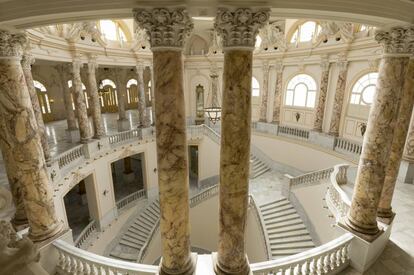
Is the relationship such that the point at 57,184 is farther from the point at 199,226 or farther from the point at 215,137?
the point at 215,137

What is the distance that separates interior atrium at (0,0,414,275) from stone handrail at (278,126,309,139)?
14 centimetres

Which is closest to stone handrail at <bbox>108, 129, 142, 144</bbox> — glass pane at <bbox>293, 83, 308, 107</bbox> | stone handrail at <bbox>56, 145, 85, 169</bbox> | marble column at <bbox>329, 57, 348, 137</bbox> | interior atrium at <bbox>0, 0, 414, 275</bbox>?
interior atrium at <bbox>0, 0, 414, 275</bbox>

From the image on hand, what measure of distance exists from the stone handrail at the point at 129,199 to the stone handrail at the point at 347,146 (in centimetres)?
1207

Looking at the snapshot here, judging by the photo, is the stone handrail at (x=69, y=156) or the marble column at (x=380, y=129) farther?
the stone handrail at (x=69, y=156)

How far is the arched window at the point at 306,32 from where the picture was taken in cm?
1316

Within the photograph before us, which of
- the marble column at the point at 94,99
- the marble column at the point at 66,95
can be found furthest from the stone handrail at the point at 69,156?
the marble column at the point at 66,95

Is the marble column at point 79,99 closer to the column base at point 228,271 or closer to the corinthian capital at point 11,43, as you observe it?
the corinthian capital at point 11,43

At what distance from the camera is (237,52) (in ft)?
12.1

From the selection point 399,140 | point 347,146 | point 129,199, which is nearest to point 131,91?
point 129,199

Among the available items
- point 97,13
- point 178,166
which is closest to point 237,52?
point 178,166

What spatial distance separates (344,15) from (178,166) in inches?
158

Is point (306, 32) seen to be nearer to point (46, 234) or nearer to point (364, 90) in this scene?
point (364, 90)

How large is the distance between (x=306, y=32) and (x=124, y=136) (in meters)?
12.4

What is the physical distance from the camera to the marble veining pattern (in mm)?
4617
